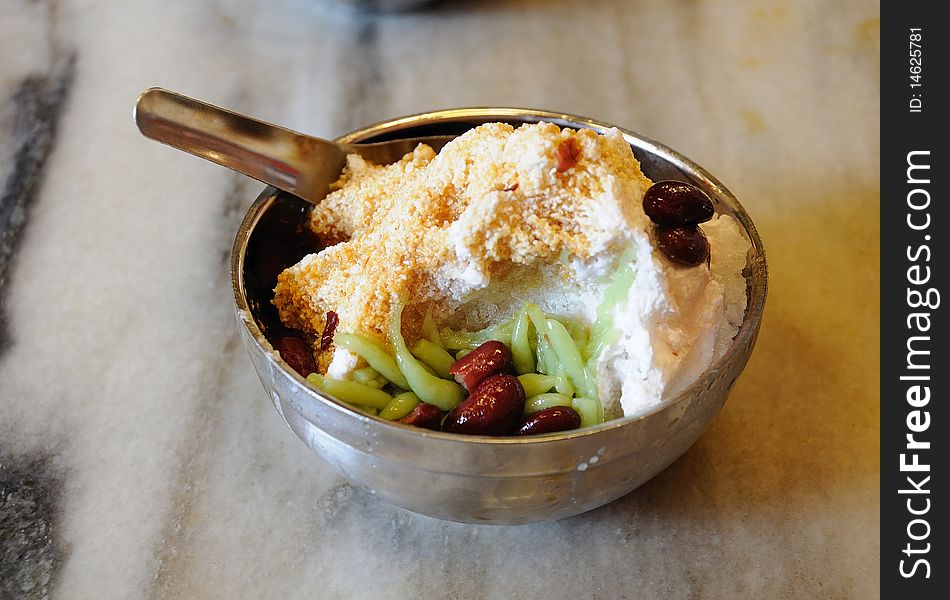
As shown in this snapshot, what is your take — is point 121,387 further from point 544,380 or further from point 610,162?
point 610,162

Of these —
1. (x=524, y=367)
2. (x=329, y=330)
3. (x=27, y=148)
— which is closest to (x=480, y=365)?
(x=524, y=367)

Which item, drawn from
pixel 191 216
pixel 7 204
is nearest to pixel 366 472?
pixel 191 216

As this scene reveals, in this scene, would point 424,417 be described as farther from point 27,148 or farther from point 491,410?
point 27,148

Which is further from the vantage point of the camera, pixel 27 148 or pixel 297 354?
pixel 27 148

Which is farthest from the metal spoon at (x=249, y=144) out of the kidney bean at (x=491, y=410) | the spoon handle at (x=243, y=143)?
the kidney bean at (x=491, y=410)

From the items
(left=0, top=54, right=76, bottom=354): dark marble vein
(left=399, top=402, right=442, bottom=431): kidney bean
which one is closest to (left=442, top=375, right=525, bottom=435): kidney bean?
(left=399, top=402, right=442, bottom=431): kidney bean

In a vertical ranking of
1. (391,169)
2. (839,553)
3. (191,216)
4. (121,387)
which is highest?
(391,169)
